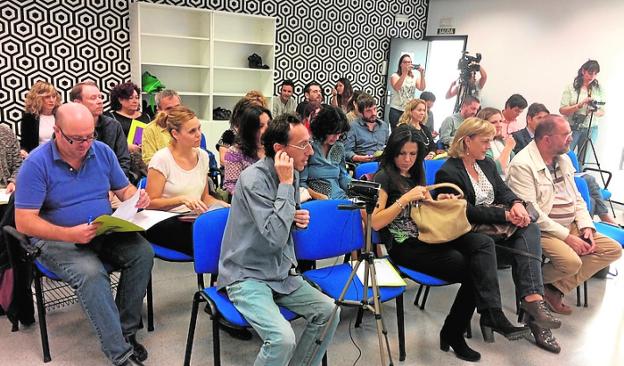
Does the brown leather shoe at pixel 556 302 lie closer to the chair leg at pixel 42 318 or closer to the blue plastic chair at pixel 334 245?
the blue plastic chair at pixel 334 245

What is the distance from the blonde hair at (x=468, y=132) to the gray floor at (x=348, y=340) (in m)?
1.00

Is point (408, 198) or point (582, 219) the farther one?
point (582, 219)

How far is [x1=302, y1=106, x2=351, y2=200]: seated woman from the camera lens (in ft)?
10.3

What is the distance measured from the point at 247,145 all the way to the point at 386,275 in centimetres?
115

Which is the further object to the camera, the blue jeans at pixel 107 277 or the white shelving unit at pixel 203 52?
the white shelving unit at pixel 203 52

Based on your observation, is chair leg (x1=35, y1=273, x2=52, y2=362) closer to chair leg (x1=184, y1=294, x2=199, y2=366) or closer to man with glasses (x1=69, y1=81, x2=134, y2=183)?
chair leg (x1=184, y1=294, x2=199, y2=366)

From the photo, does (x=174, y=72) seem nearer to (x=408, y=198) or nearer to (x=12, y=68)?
(x=12, y=68)

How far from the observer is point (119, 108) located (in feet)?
13.1

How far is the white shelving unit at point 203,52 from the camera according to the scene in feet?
19.3

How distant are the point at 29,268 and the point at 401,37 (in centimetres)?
693

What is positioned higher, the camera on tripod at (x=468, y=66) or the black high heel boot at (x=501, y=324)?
the camera on tripod at (x=468, y=66)

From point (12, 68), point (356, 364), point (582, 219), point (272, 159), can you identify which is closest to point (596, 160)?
point (582, 219)

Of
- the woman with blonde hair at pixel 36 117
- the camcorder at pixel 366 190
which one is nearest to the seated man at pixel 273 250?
the camcorder at pixel 366 190

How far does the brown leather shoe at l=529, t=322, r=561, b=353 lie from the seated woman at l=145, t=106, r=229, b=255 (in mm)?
1868
